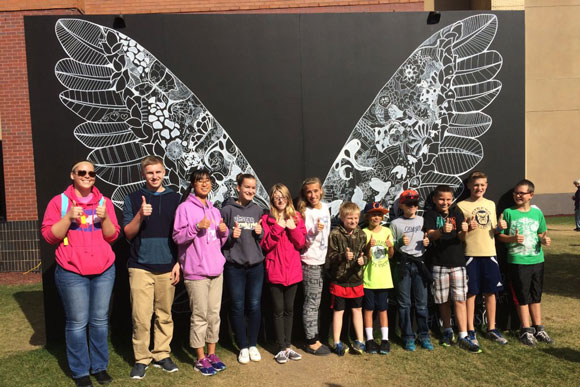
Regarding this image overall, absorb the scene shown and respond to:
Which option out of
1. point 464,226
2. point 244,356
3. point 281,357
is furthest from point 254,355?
point 464,226

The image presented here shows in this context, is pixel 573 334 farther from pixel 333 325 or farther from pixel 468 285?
pixel 333 325

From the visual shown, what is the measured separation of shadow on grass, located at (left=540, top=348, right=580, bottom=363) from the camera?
406 cm

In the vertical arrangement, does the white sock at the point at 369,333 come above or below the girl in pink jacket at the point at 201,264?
below

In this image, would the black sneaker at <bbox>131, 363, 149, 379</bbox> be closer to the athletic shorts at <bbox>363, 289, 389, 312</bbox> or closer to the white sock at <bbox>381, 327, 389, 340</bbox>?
the athletic shorts at <bbox>363, 289, 389, 312</bbox>

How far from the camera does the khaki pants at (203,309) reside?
12.9 feet

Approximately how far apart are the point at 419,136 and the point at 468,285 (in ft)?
5.36

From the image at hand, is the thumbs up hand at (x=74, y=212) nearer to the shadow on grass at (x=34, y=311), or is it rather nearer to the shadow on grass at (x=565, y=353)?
the shadow on grass at (x=34, y=311)

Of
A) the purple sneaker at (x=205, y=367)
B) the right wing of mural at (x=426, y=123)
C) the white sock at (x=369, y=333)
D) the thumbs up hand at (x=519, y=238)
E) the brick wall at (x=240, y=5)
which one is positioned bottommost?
the purple sneaker at (x=205, y=367)

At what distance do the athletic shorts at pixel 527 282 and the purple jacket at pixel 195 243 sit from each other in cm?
289

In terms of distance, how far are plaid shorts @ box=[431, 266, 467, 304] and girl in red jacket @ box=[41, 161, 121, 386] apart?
300 centimetres

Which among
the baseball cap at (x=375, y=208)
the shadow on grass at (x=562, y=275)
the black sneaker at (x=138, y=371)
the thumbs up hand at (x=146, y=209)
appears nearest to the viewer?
the thumbs up hand at (x=146, y=209)

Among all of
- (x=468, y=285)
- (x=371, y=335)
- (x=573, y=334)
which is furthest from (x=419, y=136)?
(x=573, y=334)

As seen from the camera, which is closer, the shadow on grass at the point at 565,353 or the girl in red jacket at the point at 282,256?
the shadow on grass at the point at 565,353

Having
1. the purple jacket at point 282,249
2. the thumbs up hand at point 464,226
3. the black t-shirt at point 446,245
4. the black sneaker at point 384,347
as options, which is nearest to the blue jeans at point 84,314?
the purple jacket at point 282,249
